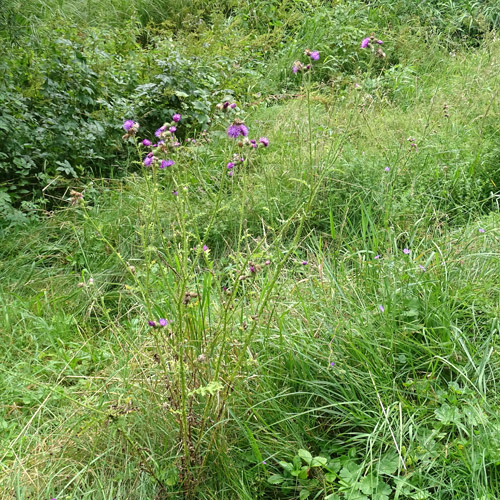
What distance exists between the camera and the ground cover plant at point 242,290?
148 centimetres

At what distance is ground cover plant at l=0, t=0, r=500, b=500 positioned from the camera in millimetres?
1479

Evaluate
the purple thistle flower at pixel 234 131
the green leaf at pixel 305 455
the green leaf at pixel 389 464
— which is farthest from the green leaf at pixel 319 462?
the purple thistle flower at pixel 234 131

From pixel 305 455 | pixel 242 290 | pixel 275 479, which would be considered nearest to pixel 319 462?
pixel 305 455

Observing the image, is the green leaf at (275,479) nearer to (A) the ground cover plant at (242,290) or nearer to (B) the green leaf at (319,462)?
(A) the ground cover plant at (242,290)

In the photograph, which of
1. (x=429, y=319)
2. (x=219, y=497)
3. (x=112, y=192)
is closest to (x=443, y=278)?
(x=429, y=319)

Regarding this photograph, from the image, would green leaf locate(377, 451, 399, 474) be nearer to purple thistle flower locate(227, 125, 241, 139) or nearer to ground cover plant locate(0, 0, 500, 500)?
ground cover plant locate(0, 0, 500, 500)

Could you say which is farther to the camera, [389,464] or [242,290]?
[242,290]

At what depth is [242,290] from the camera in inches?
89.9

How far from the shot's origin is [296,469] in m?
1.50

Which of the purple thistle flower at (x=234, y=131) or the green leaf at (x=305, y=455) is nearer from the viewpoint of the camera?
the purple thistle flower at (x=234, y=131)

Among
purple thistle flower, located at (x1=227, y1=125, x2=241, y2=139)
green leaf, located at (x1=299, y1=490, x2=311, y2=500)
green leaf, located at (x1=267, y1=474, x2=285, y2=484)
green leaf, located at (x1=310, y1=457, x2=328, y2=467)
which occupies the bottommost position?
green leaf, located at (x1=299, y1=490, x2=311, y2=500)

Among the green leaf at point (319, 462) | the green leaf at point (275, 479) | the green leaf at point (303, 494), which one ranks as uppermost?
the green leaf at point (319, 462)

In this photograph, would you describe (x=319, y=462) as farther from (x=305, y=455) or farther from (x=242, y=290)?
(x=242, y=290)

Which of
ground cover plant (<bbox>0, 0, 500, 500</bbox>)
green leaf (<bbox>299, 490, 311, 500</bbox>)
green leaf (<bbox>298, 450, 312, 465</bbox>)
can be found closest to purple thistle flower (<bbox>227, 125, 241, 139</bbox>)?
ground cover plant (<bbox>0, 0, 500, 500</bbox>)
